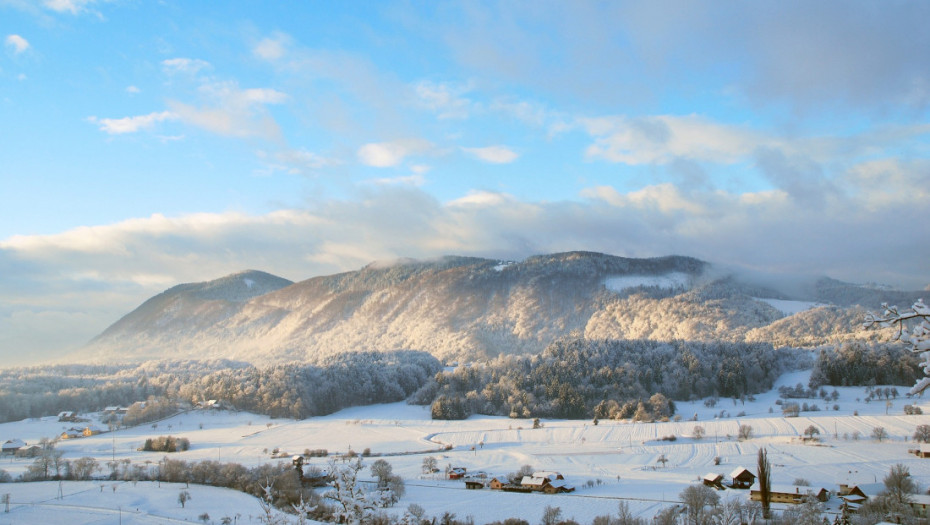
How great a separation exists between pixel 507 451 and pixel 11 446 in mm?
68301

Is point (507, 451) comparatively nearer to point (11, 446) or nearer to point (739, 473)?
point (739, 473)

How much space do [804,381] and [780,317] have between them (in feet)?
261

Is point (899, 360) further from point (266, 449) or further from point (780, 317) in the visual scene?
point (266, 449)

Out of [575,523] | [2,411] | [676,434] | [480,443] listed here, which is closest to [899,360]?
[676,434]

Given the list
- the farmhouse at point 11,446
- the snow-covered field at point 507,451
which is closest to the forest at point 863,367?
the snow-covered field at point 507,451

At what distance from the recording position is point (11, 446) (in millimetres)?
90688

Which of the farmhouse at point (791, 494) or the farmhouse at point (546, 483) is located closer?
the farmhouse at point (791, 494)

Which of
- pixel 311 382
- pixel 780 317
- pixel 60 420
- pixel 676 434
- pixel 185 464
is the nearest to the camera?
pixel 185 464

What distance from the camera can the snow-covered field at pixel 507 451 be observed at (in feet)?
183

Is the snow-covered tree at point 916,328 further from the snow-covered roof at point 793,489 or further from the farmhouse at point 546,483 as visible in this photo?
the farmhouse at point 546,483

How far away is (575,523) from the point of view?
46281 mm

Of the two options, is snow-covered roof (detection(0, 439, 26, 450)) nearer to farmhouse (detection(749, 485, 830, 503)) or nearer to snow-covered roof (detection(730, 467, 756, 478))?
snow-covered roof (detection(730, 467, 756, 478))

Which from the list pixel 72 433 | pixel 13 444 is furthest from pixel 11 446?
pixel 72 433

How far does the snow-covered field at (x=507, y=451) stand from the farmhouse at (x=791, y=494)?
8.67ft
